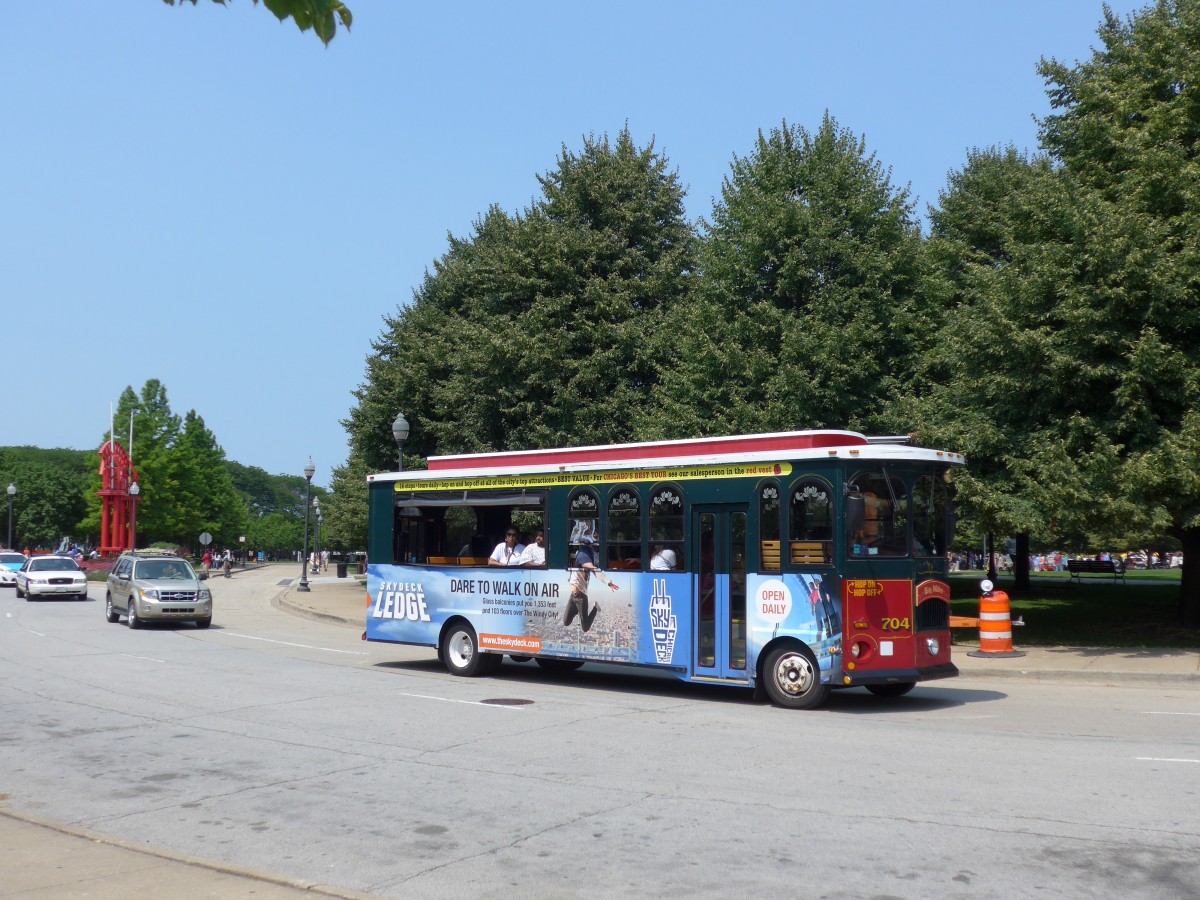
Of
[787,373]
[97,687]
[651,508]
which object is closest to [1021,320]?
[787,373]

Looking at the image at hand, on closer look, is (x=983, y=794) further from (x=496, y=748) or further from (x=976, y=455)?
(x=976, y=455)

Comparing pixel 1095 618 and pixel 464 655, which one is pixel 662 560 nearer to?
pixel 464 655

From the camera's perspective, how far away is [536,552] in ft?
57.1

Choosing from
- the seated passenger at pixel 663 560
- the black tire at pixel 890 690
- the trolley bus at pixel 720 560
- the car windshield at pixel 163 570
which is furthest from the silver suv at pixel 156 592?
the black tire at pixel 890 690

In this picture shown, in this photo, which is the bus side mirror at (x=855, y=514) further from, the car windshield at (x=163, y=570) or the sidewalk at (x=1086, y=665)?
the car windshield at (x=163, y=570)

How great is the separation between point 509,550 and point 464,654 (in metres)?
2.22

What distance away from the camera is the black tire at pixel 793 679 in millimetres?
14153

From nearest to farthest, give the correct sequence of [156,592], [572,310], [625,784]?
[625,784]
[156,592]
[572,310]

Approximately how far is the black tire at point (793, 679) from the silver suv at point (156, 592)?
1909cm

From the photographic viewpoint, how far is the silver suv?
28609 millimetres

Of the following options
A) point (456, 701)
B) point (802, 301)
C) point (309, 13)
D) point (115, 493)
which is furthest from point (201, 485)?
point (309, 13)

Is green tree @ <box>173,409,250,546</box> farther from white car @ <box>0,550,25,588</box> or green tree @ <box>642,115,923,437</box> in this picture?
green tree @ <box>642,115,923,437</box>

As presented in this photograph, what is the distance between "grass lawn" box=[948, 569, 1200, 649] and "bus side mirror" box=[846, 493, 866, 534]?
432 inches

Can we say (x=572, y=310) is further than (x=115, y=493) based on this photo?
No
